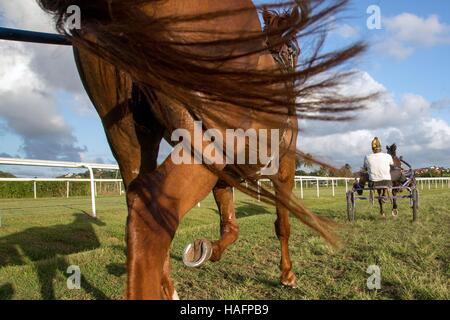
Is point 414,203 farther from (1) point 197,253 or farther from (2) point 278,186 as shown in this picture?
(2) point 278,186

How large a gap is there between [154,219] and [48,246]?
586 cm

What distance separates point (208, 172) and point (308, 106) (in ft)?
1.50

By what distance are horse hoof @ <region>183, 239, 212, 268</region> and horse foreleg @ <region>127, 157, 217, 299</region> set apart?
72cm

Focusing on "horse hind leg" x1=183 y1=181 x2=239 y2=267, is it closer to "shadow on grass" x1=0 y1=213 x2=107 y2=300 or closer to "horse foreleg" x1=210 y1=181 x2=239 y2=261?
"horse foreleg" x1=210 y1=181 x2=239 y2=261

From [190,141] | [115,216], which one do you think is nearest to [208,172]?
[190,141]

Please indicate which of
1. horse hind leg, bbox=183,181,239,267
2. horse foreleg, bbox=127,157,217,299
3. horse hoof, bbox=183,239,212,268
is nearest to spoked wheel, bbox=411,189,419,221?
horse hind leg, bbox=183,181,239,267

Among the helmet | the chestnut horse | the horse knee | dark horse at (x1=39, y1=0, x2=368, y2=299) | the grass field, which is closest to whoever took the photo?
dark horse at (x1=39, y1=0, x2=368, y2=299)

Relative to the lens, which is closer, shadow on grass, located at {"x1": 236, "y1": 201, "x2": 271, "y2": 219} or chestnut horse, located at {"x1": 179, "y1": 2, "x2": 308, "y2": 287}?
chestnut horse, located at {"x1": 179, "y1": 2, "x2": 308, "y2": 287}

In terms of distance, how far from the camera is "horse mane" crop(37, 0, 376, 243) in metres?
1.65

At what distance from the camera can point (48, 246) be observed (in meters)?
6.75

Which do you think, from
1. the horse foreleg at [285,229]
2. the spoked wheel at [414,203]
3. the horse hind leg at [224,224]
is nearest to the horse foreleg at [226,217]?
the horse hind leg at [224,224]

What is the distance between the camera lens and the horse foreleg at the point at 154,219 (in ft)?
4.72

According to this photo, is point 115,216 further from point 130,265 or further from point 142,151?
point 130,265

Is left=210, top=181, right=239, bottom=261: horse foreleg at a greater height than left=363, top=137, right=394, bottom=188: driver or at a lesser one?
lesser
